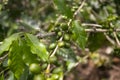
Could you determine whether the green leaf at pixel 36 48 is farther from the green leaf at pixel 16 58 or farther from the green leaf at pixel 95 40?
the green leaf at pixel 95 40

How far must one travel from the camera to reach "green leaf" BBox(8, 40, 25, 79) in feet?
4.10

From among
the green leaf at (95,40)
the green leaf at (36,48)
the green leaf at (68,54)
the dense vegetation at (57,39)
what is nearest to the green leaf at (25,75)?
the dense vegetation at (57,39)

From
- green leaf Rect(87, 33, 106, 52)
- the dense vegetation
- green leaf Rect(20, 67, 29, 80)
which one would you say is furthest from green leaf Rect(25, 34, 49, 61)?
green leaf Rect(87, 33, 106, 52)

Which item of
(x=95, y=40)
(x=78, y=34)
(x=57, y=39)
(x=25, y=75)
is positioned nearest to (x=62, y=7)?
(x=78, y=34)

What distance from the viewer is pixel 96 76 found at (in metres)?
4.01

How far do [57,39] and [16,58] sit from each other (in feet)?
1.92

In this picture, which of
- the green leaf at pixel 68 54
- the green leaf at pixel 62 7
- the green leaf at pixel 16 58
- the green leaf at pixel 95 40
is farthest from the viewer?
the green leaf at pixel 95 40

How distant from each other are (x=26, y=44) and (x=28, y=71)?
0.50ft

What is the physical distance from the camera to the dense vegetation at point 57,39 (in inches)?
50.4

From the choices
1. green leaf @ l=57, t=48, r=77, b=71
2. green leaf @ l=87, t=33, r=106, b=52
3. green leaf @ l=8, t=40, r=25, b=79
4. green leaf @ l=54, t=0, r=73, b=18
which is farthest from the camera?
green leaf @ l=87, t=33, r=106, b=52

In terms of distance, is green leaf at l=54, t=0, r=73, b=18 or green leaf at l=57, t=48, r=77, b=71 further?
green leaf at l=57, t=48, r=77, b=71

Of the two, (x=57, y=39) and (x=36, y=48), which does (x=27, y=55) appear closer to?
(x=36, y=48)

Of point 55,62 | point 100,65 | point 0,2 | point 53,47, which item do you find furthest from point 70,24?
point 100,65

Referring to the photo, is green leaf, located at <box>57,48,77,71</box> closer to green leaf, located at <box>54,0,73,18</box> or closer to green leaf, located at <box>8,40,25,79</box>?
green leaf, located at <box>54,0,73,18</box>
